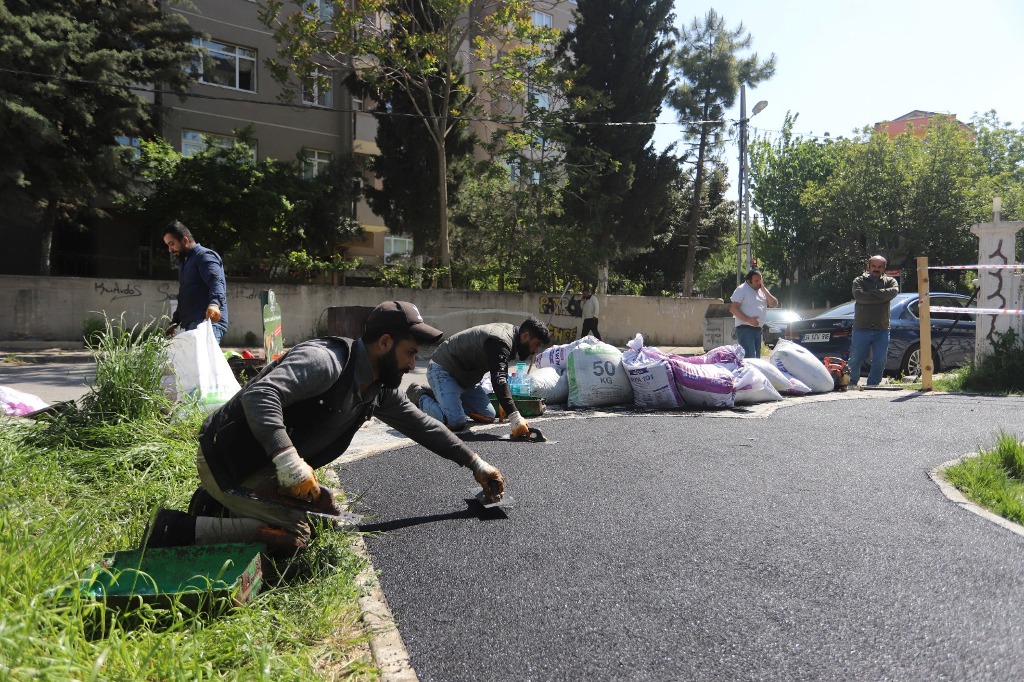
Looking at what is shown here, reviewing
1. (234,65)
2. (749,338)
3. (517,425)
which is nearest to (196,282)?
(517,425)

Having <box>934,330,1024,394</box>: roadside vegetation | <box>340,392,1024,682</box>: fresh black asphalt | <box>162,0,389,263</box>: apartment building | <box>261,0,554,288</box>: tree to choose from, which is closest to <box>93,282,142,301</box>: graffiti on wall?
<box>162,0,389,263</box>: apartment building

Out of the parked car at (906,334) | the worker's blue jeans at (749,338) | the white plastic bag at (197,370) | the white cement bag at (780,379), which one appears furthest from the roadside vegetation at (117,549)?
the parked car at (906,334)

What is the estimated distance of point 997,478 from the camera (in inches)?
168

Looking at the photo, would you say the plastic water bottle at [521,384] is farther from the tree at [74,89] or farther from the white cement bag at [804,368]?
the tree at [74,89]

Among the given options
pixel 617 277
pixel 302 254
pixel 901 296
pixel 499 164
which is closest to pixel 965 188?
pixel 617 277

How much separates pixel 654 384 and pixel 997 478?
3.44m

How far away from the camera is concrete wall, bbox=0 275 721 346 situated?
1550 centimetres

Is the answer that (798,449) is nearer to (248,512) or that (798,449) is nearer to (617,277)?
(248,512)

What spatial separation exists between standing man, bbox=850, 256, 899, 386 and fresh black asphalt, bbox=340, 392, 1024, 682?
13.8 ft

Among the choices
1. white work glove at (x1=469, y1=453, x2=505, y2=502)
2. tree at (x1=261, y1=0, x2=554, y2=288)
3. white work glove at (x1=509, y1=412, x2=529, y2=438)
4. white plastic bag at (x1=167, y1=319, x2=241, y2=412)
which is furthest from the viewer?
tree at (x1=261, y1=0, x2=554, y2=288)

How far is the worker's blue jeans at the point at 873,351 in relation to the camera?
928 cm

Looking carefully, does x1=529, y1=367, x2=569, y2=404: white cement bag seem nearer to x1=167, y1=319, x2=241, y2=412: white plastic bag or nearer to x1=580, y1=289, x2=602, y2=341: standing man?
x1=167, y1=319, x2=241, y2=412: white plastic bag

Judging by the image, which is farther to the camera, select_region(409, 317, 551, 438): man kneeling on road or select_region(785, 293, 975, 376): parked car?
select_region(785, 293, 975, 376): parked car

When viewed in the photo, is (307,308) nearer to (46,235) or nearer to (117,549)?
(46,235)
